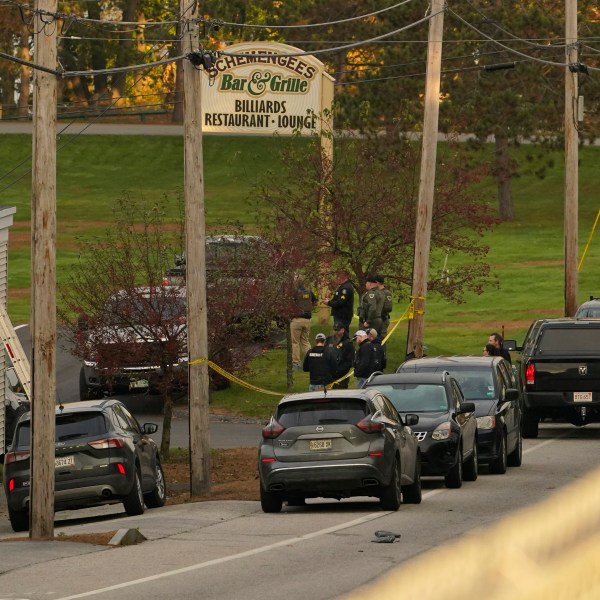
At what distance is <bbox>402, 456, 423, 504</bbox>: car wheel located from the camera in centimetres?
1786

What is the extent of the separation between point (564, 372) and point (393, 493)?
30.1ft

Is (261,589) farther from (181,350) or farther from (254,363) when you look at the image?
(254,363)

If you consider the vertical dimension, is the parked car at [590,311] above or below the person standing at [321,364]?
above

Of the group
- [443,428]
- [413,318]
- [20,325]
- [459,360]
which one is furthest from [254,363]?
[443,428]

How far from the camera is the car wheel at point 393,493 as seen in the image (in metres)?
16.9

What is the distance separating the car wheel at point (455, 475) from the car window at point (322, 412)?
2.82 metres

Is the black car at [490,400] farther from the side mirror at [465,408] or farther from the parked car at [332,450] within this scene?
the parked car at [332,450]

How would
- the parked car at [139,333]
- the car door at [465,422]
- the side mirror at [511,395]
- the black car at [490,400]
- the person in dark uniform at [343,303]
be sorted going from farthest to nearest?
the person in dark uniform at [343,303] → the parked car at [139,333] → the side mirror at [511,395] → the black car at [490,400] → the car door at [465,422]

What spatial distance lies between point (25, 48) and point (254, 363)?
5299 cm

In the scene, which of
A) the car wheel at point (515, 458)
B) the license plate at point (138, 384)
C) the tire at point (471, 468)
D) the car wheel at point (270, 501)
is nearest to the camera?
the car wheel at point (270, 501)

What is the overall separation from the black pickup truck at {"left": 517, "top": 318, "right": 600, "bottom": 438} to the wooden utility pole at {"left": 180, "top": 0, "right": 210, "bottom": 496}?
708 cm

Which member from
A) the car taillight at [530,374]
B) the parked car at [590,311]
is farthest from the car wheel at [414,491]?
the parked car at [590,311]

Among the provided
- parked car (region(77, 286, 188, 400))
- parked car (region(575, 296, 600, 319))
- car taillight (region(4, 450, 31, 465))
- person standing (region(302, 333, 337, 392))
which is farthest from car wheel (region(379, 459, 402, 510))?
parked car (region(575, 296, 600, 319))

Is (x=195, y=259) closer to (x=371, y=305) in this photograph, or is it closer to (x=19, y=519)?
(x=19, y=519)
